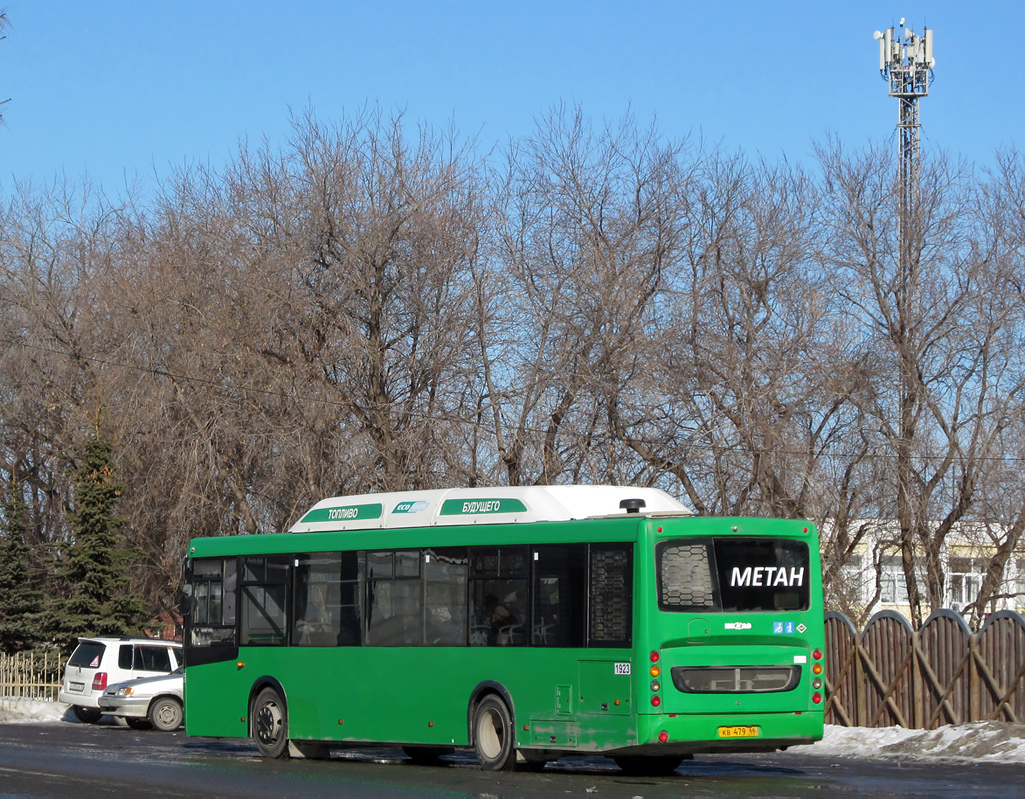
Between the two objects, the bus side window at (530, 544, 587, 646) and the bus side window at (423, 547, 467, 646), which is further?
the bus side window at (423, 547, 467, 646)

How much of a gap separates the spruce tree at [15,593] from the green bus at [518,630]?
18.9m

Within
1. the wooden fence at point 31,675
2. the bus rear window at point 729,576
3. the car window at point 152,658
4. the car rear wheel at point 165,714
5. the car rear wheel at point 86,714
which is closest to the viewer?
the bus rear window at point 729,576

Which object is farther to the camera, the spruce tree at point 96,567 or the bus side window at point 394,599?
the spruce tree at point 96,567

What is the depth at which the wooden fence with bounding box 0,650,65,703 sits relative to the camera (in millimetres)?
33531

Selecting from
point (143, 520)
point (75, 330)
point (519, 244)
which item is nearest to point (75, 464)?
point (75, 330)

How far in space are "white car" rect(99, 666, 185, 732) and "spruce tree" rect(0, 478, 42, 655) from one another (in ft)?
35.0

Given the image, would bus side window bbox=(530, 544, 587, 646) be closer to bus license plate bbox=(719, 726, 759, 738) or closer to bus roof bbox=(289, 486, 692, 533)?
bus roof bbox=(289, 486, 692, 533)

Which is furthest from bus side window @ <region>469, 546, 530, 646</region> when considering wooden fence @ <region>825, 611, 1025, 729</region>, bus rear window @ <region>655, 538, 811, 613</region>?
wooden fence @ <region>825, 611, 1025, 729</region>

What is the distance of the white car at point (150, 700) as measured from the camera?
26.4 metres

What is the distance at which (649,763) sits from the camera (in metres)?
16.6

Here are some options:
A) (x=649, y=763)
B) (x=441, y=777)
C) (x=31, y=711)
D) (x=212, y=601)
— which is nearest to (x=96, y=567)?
(x=31, y=711)

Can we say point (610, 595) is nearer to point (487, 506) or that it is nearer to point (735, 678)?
point (735, 678)

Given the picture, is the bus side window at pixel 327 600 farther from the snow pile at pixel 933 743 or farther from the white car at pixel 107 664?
the white car at pixel 107 664

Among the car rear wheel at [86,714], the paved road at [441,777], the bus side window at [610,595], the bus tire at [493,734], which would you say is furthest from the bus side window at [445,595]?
the car rear wheel at [86,714]
